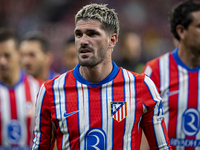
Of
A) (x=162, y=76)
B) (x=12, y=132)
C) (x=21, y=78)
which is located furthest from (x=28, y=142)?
(x=162, y=76)

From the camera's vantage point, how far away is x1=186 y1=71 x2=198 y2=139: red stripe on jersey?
3475 mm

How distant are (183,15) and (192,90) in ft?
3.07

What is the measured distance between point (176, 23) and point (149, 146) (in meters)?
1.90

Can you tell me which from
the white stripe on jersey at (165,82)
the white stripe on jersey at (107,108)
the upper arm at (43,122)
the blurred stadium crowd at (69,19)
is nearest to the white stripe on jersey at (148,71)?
the white stripe on jersey at (165,82)

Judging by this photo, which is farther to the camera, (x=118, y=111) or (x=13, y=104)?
(x=13, y=104)

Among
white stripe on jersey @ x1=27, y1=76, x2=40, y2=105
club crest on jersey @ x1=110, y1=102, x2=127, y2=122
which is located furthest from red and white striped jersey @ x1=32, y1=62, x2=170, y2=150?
white stripe on jersey @ x1=27, y1=76, x2=40, y2=105

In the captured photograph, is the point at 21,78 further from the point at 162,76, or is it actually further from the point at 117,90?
the point at 117,90

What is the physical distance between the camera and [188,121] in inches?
135

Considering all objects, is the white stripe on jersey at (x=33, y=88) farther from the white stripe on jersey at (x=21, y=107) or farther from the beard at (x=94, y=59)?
the beard at (x=94, y=59)

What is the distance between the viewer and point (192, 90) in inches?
139

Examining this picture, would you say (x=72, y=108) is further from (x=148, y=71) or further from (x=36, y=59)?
(x=36, y=59)

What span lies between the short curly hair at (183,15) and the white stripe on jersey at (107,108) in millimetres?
1662

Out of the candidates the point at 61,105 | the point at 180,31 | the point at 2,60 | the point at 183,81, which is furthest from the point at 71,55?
the point at 61,105

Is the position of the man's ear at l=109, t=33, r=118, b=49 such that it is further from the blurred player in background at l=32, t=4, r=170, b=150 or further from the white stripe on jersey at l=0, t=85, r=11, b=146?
the white stripe on jersey at l=0, t=85, r=11, b=146
